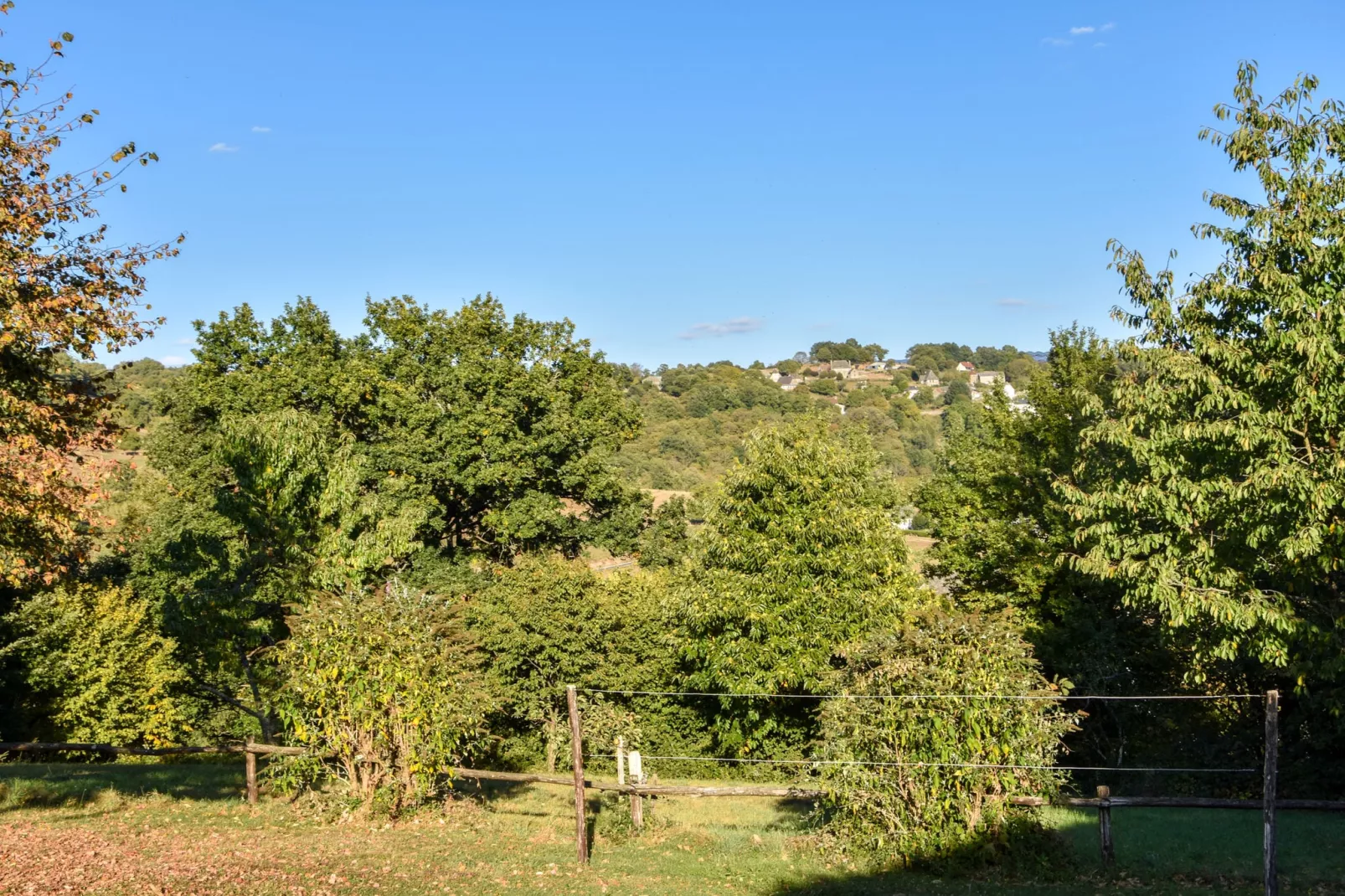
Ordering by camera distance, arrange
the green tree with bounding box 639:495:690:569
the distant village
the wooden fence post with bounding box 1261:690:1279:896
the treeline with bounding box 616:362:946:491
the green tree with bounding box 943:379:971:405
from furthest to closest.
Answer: the distant village < the green tree with bounding box 943:379:971:405 < the treeline with bounding box 616:362:946:491 < the green tree with bounding box 639:495:690:569 < the wooden fence post with bounding box 1261:690:1279:896

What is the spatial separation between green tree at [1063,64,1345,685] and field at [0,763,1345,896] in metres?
3.17

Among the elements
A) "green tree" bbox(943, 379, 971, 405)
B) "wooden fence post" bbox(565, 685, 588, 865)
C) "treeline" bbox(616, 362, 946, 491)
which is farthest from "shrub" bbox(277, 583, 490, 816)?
"green tree" bbox(943, 379, 971, 405)

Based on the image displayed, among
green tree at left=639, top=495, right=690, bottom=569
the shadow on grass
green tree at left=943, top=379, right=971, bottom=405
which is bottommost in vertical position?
the shadow on grass

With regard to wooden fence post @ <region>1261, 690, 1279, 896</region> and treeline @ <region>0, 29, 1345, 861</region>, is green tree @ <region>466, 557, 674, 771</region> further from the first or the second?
wooden fence post @ <region>1261, 690, 1279, 896</region>

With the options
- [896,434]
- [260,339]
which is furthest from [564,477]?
[896,434]

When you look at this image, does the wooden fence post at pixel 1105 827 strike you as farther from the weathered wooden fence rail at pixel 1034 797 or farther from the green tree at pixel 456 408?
the green tree at pixel 456 408

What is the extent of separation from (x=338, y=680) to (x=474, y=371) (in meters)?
17.3

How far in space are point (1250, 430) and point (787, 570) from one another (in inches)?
453

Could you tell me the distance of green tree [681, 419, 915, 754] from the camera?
22.4 m

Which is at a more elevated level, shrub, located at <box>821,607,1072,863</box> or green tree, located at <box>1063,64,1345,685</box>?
green tree, located at <box>1063,64,1345,685</box>

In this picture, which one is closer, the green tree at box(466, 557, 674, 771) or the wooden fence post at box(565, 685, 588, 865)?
the wooden fence post at box(565, 685, 588, 865)

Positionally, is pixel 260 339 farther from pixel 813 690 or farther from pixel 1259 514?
pixel 1259 514

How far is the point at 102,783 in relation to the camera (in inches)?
580

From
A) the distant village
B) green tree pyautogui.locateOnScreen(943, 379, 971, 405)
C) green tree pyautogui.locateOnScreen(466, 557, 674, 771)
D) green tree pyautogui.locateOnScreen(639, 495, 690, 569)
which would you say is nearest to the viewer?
green tree pyautogui.locateOnScreen(466, 557, 674, 771)
